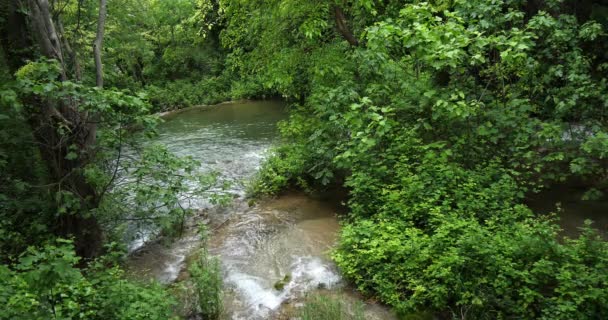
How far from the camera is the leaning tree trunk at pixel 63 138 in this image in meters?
5.35

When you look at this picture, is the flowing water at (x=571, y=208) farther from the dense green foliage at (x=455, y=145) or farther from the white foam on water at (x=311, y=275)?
the white foam on water at (x=311, y=275)

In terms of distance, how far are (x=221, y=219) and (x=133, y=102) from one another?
3592 millimetres

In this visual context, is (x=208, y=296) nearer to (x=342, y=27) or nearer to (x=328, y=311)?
(x=328, y=311)

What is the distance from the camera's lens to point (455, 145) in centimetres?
646

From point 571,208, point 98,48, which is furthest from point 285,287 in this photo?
point 571,208

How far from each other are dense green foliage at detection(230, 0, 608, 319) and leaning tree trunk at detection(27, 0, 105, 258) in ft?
11.8

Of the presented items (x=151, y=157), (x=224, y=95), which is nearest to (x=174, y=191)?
(x=151, y=157)

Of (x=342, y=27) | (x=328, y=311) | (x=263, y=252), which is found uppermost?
(x=342, y=27)

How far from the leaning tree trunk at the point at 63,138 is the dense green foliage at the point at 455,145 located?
3.59m

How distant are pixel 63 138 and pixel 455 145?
226 inches

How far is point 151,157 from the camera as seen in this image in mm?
5930

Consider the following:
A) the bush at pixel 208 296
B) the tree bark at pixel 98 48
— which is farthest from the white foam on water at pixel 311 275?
the tree bark at pixel 98 48

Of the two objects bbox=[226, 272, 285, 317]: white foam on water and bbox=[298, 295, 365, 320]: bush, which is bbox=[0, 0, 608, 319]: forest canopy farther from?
bbox=[226, 272, 285, 317]: white foam on water

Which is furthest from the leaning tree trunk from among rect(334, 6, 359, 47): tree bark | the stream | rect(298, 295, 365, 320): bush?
rect(334, 6, 359, 47): tree bark
